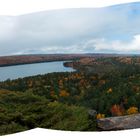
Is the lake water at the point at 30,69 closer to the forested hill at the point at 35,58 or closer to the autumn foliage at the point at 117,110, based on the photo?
the forested hill at the point at 35,58

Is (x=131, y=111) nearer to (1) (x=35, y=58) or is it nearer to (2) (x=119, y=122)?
(2) (x=119, y=122)

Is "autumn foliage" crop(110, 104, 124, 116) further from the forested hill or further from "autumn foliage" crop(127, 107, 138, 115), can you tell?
the forested hill

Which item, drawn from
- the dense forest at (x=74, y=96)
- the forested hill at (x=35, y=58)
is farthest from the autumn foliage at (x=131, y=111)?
the forested hill at (x=35, y=58)

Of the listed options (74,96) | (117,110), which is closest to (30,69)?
(74,96)

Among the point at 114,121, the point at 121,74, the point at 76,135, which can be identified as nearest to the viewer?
the point at 76,135

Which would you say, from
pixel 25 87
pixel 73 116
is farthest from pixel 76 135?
pixel 25 87

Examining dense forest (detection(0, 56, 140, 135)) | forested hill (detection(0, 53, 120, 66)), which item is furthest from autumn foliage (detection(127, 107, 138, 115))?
forested hill (detection(0, 53, 120, 66))

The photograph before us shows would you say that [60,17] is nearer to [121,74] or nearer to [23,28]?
[23,28]

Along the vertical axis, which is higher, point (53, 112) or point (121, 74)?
point (121, 74)
